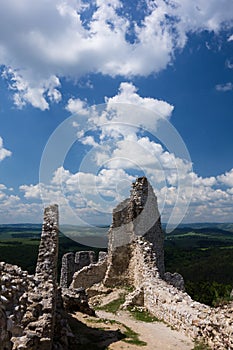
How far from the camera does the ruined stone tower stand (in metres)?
18.5

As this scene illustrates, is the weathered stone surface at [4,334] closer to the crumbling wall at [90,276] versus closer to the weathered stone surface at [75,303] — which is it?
the weathered stone surface at [75,303]

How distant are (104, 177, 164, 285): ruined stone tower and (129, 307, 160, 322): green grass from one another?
3626mm

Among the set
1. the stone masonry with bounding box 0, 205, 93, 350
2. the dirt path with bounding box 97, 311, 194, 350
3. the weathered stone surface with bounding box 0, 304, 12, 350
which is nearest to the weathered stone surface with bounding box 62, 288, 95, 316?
the dirt path with bounding box 97, 311, 194, 350

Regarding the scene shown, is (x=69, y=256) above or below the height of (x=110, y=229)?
below

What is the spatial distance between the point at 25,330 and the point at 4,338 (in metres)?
2.55

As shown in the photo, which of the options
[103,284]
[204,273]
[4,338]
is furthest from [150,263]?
[204,273]

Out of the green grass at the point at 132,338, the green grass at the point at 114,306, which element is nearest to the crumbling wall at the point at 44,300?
the green grass at the point at 132,338

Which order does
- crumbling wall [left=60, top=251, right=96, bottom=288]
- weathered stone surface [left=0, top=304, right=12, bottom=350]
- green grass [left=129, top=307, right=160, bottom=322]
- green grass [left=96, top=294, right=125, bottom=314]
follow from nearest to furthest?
weathered stone surface [left=0, top=304, right=12, bottom=350], green grass [left=129, top=307, right=160, bottom=322], green grass [left=96, top=294, right=125, bottom=314], crumbling wall [left=60, top=251, right=96, bottom=288]

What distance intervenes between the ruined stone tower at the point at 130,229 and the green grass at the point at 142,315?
3.63 meters

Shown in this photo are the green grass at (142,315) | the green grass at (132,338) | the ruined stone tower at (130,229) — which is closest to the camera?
the green grass at (132,338)

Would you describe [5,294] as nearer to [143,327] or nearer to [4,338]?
[4,338]

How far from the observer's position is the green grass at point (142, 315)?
1292 centimetres

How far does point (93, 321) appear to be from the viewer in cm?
1173

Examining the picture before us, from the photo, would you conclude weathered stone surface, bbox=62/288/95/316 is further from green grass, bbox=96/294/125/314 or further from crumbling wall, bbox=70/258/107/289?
crumbling wall, bbox=70/258/107/289
